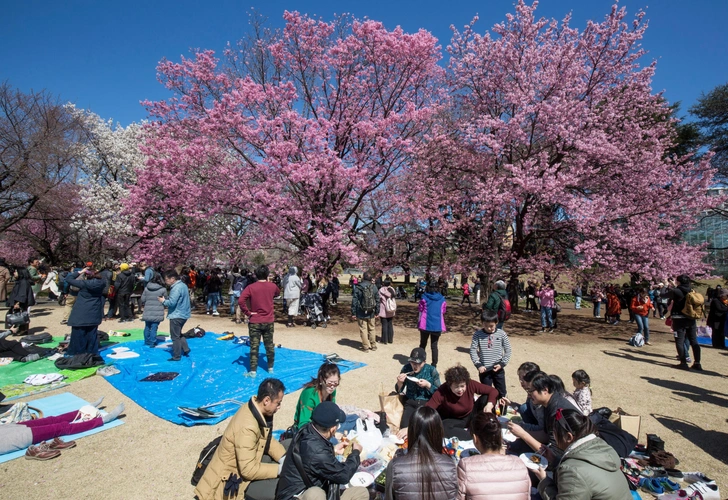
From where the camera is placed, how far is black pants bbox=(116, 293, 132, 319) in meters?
11.7

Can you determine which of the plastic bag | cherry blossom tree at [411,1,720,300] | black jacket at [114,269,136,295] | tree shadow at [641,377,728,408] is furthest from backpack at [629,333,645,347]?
black jacket at [114,269,136,295]

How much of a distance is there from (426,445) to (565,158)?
13.5 metres

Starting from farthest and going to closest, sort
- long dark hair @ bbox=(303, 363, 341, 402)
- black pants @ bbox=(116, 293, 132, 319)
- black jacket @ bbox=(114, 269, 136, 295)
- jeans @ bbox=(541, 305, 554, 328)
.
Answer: jeans @ bbox=(541, 305, 554, 328)
black pants @ bbox=(116, 293, 132, 319)
black jacket @ bbox=(114, 269, 136, 295)
long dark hair @ bbox=(303, 363, 341, 402)

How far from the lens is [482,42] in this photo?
13.2 m

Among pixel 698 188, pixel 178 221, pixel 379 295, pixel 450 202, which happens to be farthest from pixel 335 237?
pixel 698 188

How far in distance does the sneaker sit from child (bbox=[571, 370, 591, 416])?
6.08 m

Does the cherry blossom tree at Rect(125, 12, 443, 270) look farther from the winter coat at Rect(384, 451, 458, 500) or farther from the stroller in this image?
the winter coat at Rect(384, 451, 458, 500)

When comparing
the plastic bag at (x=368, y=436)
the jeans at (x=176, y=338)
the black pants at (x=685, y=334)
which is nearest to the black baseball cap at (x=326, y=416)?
the plastic bag at (x=368, y=436)

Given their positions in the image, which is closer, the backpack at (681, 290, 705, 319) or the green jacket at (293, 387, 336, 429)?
the green jacket at (293, 387, 336, 429)

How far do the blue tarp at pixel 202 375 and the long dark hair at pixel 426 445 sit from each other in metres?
3.62

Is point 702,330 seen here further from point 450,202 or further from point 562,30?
point 562,30

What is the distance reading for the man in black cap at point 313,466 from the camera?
9.28 feet

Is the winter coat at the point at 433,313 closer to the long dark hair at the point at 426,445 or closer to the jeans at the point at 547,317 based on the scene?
the long dark hair at the point at 426,445

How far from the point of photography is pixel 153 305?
877 centimetres
